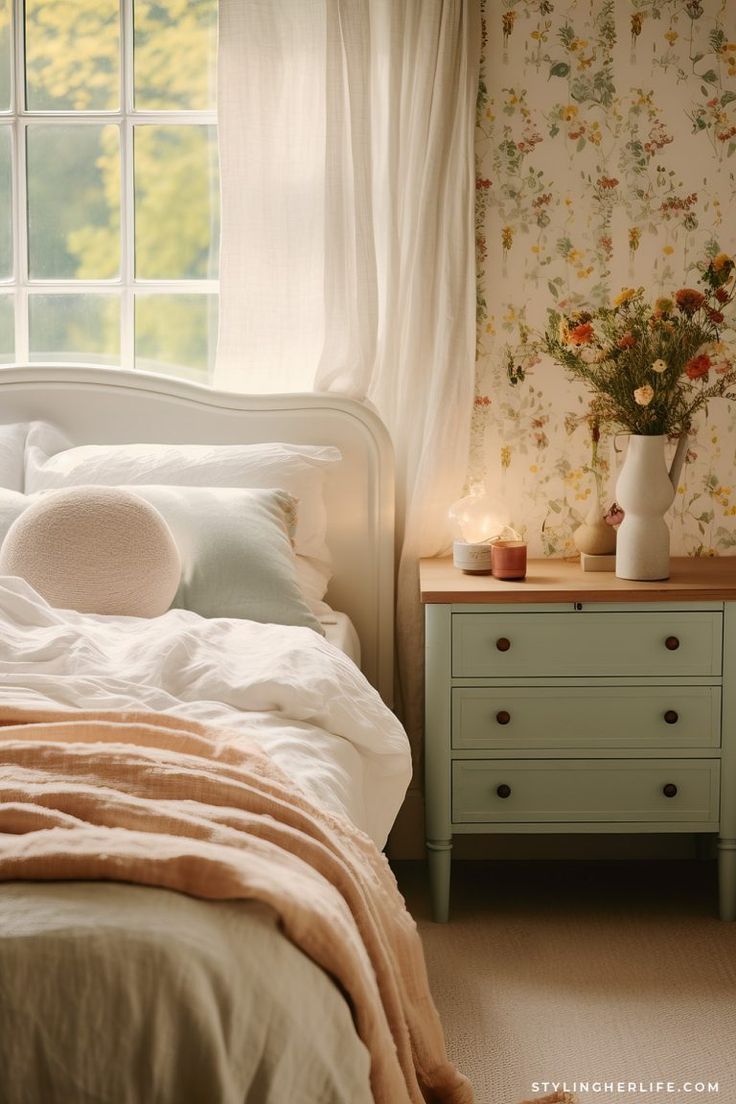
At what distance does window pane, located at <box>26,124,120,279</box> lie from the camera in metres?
3.05

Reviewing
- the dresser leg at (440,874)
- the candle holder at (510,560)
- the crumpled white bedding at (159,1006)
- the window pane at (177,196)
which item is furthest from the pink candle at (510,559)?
the crumpled white bedding at (159,1006)

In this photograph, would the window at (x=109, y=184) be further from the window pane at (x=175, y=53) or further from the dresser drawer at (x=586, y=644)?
the dresser drawer at (x=586, y=644)

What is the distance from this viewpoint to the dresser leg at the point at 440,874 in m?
2.60

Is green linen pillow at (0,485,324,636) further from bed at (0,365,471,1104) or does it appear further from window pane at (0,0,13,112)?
window pane at (0,0,13,112)

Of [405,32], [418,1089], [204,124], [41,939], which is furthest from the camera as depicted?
[204,124]

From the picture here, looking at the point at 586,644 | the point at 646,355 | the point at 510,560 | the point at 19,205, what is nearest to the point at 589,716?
the point at 586,644

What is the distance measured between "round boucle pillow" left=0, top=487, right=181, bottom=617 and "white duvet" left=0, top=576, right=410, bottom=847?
13 cm

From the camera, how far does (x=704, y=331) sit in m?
2.93

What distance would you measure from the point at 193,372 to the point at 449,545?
828mm

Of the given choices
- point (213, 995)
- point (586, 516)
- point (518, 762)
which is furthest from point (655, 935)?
point (213, 995)

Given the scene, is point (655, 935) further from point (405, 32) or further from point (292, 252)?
point (405, 32)

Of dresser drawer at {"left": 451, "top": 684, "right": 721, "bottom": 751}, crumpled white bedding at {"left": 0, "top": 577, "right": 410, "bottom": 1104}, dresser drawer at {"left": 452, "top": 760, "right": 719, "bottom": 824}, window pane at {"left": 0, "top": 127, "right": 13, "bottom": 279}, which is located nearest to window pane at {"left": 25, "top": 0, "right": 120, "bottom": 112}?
window pane at {"left": 0, "top": 127, "right": 13, "bottom": 279}

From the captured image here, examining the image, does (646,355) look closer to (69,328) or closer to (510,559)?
(510,559)

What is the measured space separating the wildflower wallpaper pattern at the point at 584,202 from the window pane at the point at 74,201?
98 centimetres
